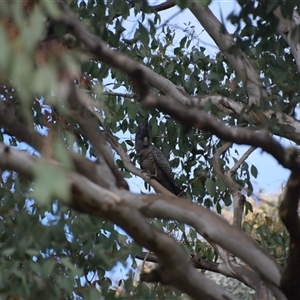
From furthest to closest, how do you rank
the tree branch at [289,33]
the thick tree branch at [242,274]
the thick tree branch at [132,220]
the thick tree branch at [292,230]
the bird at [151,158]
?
the bird at [151,158] → the tree branch at [289,33] → the thick tree branch at [242,274] → the thick tree branch at [292,230] → the thick tree branch at [132,220]

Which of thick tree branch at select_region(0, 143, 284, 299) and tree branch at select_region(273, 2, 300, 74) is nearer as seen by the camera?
thick tree branch at select_region(0, 143, 284, 299)

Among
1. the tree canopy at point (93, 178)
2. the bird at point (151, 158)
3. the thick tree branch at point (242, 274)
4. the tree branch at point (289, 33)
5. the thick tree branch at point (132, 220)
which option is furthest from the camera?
the bird at point (151, 158)

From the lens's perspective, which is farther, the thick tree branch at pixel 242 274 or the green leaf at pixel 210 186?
the green leaf at pixel 210 186

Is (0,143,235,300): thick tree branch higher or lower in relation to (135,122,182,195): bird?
lower

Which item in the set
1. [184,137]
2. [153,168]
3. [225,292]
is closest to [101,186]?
[225,292]

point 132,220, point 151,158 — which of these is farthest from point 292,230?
point 151,158

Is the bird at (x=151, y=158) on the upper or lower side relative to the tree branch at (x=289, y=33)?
upper

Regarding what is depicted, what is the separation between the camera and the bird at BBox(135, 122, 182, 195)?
709 centimetres

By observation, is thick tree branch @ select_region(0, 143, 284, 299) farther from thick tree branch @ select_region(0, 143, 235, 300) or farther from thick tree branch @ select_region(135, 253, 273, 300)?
thick tree branch @ select_region(135, 253, 273, 300)

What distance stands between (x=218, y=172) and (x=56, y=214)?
157 cm

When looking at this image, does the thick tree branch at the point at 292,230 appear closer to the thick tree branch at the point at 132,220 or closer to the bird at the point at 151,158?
the thick tree branch at the point at 132,220

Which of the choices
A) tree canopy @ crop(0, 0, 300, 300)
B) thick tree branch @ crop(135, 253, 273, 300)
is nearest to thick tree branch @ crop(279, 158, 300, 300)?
tree canopy @ crop(0, 0, 300, 300)

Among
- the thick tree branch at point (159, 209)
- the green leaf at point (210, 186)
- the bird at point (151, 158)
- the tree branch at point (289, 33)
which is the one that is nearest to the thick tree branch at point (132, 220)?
the thick tree branch at point (159, 209)

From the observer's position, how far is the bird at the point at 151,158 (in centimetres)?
709
